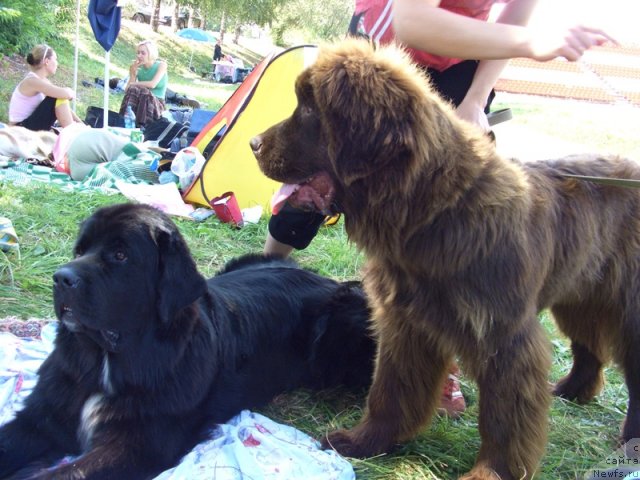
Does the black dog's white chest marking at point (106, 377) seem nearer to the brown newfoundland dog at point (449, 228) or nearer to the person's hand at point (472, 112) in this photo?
the brown newfoundland dog at point (449, 228)

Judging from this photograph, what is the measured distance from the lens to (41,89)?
340 inches

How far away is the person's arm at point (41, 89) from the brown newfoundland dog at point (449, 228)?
738 cm

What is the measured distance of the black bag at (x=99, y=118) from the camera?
31.5 ft

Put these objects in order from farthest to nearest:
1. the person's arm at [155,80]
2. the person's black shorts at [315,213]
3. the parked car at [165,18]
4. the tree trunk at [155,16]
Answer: the parked car at [165,18]
the tree trunk at [155,16]
the person's arm at [155,80]
the person's black shorts at [315,213]

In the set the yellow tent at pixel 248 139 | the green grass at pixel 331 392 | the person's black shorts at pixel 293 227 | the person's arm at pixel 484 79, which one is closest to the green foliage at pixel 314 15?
the yellow tent at pixel 248 139

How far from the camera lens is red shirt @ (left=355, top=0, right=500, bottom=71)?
269 centimetres

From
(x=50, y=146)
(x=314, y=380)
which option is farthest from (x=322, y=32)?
(x=314, y=380)

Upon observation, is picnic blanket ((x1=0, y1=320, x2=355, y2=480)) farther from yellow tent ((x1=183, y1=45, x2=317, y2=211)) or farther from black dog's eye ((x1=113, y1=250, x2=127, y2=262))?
yellow tent ((x1=183, y1=45, x2=317, y2=211))

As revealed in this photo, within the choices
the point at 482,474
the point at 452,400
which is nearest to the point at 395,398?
the point at 482,474

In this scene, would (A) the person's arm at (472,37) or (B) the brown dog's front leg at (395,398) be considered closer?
(A) the person's arm at (472,37)

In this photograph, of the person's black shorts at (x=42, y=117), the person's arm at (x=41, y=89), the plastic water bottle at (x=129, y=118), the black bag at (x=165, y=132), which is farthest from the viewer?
the plastic water bottle at (x=129, y=118)

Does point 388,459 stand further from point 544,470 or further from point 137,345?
point 137,345

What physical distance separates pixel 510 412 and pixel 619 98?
3.93ft

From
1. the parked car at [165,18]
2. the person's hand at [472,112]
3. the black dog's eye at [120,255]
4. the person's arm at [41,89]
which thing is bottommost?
the parked car at [165,18]
